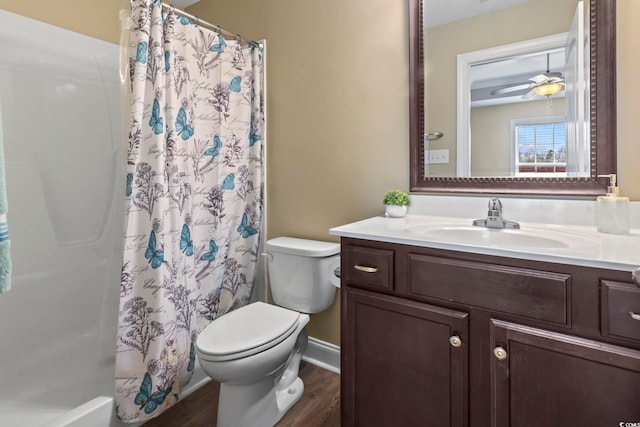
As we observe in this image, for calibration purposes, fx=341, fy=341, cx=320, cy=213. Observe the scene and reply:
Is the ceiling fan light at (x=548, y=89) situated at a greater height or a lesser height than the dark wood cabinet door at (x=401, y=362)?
greater

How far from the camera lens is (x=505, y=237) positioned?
1.24m

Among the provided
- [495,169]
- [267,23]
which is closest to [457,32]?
[495,169]

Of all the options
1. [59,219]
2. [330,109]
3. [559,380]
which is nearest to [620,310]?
[559,380]

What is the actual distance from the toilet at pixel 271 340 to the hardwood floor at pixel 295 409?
0.06 m

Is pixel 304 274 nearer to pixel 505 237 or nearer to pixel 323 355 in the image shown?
pixel 323 355

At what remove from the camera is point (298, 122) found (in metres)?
2.06

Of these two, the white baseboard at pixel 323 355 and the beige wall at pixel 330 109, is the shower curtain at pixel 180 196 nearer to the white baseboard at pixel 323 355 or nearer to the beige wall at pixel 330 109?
the beige wall at pixel 330 109

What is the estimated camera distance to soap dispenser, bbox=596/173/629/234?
45.3 inches

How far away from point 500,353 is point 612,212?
0.64 metres

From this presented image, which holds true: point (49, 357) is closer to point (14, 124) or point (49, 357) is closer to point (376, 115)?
point (14, 124)

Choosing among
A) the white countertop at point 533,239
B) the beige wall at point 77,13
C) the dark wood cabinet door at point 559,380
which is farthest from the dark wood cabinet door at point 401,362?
the beige wall at point 77,13

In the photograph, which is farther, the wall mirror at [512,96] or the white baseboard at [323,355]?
the white baseboard at [323,355]

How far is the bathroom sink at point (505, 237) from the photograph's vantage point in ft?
3.59

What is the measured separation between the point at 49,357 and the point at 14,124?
1.16m
